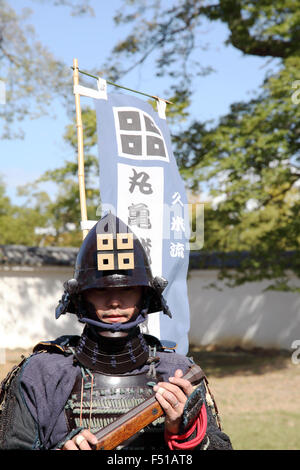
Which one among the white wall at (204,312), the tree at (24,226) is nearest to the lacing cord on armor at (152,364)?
the white wall at (204,312)

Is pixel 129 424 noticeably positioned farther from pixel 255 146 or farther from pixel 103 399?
pixel 255 146

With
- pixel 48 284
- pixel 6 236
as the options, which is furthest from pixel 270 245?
pixel 6 236

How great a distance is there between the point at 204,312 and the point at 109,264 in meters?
12.7

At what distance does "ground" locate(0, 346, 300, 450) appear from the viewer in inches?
267

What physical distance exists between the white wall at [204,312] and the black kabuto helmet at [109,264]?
11452 mm

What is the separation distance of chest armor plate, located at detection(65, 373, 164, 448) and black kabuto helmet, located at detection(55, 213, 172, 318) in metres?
0.38

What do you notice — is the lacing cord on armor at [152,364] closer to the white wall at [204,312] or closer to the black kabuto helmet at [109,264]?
the black kabuto helmet at [109,264]

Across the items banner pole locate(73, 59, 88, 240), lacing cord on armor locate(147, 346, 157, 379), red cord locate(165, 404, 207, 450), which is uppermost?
banner pole locate(73, 59, 88, 240)

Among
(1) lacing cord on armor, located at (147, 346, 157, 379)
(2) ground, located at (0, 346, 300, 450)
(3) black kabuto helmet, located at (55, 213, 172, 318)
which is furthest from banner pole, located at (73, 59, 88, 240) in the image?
(2) ground, located at (0, 346, 300, 450)

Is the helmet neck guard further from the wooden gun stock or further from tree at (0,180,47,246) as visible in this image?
tree at (0,180,47,246)

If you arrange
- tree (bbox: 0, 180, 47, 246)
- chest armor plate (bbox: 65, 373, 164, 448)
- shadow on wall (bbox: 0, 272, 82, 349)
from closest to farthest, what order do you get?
1. chest armor plate (bbox: 65, 373, 164, 448)
2. shadow on wall (bbox: 0, 272, 82, 349)
3. tree (bbox: 0, 180, 47, 246)

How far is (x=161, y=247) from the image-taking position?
3953mm
